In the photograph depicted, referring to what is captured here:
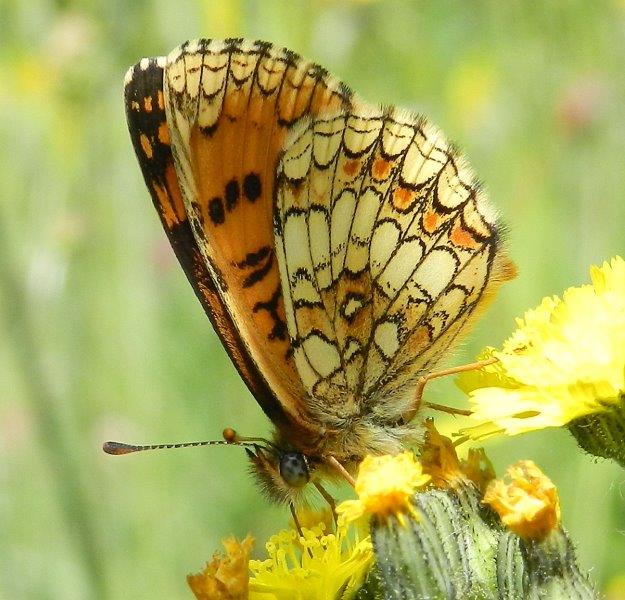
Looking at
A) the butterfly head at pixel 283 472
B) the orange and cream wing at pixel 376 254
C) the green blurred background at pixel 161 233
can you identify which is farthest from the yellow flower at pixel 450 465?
the green blurred background at pixel 161 233

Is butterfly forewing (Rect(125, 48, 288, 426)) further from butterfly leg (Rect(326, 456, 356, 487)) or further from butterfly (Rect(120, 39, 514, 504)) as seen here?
butterfly leg (Rect(326, 456, 356, 487))

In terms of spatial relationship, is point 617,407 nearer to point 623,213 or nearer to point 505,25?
point 623,213

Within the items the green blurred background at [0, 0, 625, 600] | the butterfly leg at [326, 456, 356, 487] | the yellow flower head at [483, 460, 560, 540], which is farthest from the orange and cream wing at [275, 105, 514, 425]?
the green blurred background at [0, 0, 625, 600]

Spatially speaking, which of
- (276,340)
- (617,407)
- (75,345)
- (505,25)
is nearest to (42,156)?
(75,345)

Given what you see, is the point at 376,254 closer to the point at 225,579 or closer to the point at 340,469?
the point at 340,469

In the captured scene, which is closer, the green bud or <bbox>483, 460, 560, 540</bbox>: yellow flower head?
<bbox>483, 460, 560, 540</bbox>: yellow flower head

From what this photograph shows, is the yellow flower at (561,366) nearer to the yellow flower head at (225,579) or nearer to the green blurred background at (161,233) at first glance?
the yellow flower head at (225,579)

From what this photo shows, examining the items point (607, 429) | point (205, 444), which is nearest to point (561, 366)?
point (607, 429)
